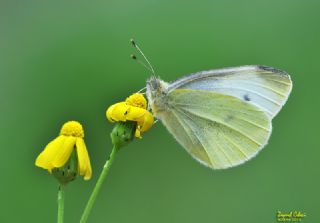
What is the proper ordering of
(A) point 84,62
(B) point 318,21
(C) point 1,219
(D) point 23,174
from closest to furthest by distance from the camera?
(C) point 1,219
(D) point 23,174
(A) point 84,62
(B) point 318,21

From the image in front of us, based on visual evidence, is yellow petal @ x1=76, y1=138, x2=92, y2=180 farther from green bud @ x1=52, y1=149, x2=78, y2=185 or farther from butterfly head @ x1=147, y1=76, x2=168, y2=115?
butterfly head @ x1=147, y1=76, x2=168, y2=115

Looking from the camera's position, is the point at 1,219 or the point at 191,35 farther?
the point at 191,35

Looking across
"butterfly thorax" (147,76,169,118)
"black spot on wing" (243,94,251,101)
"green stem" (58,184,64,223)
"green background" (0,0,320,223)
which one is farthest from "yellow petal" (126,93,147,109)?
"green background" (0,0,320,223)

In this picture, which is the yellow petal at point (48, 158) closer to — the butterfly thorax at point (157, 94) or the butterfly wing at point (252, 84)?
the butterfly thorax at point (157, 94)

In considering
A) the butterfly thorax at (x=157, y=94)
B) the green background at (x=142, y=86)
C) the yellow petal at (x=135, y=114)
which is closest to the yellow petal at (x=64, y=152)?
the yellow petal at (x=135, y=114)

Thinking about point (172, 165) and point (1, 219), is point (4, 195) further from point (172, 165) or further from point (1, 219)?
point (172, 165)

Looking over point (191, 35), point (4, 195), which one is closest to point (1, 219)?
point (4, 195)
